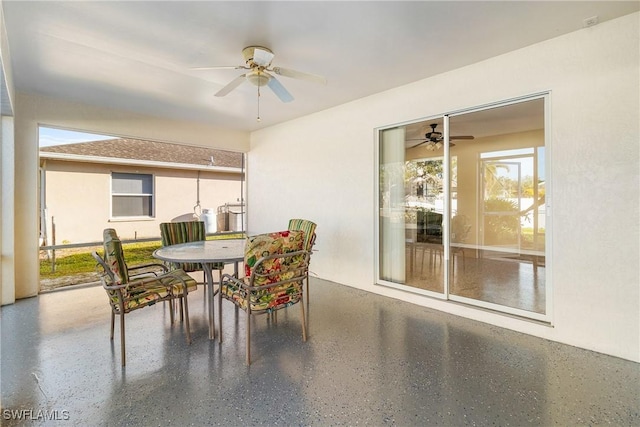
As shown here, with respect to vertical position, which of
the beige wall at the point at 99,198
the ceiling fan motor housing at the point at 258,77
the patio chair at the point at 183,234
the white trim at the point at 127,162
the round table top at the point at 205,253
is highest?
the ceiling fan motor housing at the point at 258,77

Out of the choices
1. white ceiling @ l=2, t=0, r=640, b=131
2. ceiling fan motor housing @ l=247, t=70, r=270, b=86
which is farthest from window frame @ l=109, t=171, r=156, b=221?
ceiling fan motor housing @ l=247, t=70, r=270, b=86

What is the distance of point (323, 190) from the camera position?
4.81 metres

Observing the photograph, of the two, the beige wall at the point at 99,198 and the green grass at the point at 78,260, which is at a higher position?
the beige wall at the point at 99,198

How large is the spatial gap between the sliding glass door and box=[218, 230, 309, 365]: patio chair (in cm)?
190

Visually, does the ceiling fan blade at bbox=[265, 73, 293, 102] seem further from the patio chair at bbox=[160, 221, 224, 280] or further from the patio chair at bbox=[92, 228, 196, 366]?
the patio chair at bbox=[160, 221, 224, 280]

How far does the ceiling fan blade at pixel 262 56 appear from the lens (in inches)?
94.1

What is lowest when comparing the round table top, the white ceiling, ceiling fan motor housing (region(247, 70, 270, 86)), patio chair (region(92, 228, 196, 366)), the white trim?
patio chair (region(92, 228, 196, 366))

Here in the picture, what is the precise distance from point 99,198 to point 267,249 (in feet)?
20.3

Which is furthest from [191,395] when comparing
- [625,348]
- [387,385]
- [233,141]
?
[233,141]

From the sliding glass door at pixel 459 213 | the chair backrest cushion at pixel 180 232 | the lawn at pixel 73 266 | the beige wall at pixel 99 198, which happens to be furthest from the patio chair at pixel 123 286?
the beige wall at pixel 99 198

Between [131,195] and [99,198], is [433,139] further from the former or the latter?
[99,198]

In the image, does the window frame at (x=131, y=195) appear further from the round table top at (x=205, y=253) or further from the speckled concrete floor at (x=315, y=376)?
the round table top at (x=205, y=253)

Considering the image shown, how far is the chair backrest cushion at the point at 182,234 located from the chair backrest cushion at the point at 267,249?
1.64m

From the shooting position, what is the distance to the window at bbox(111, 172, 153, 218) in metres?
6.79
